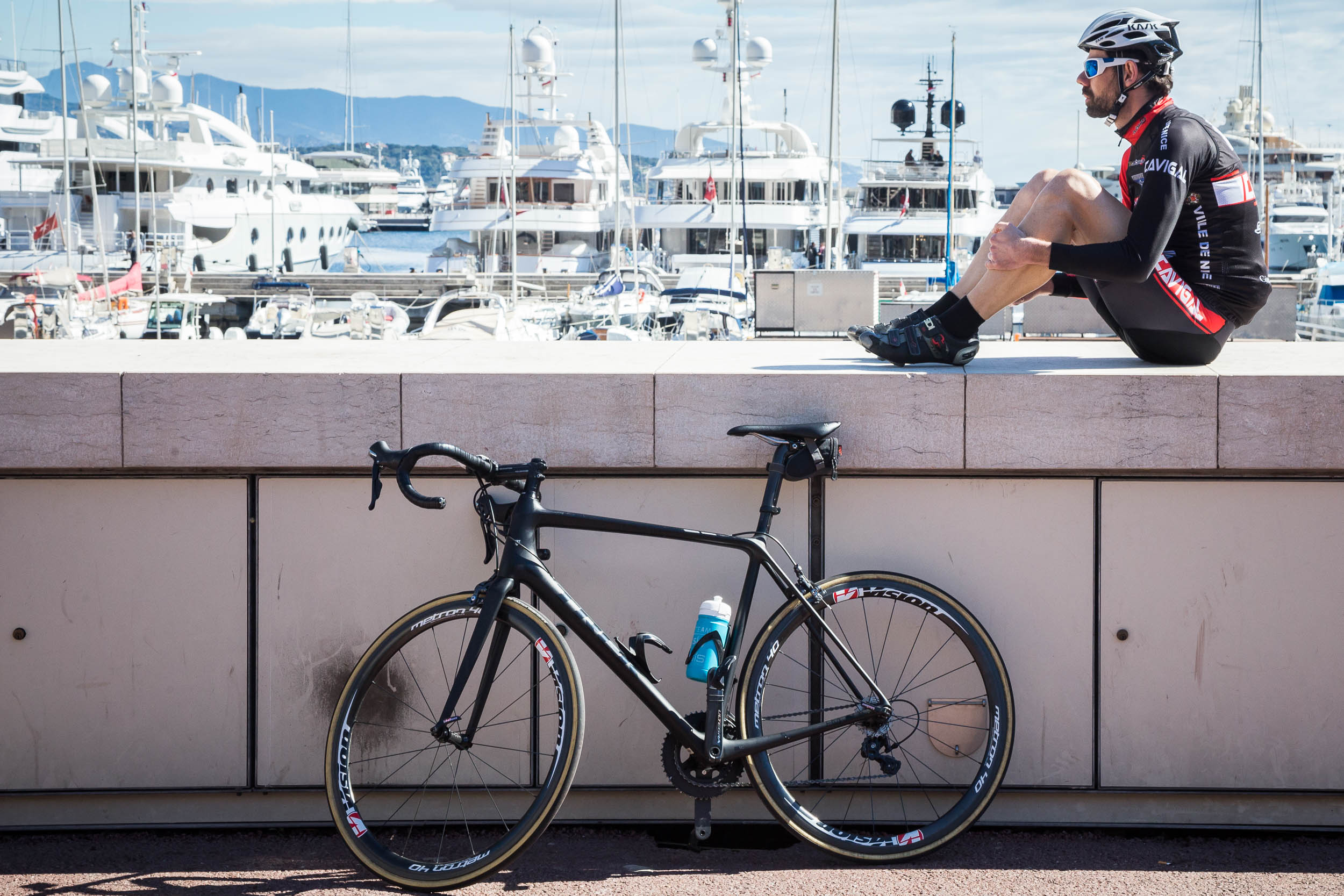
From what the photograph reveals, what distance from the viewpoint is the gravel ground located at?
12.6 ft

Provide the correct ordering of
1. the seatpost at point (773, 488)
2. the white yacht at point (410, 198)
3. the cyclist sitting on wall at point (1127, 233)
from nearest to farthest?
1. the seatpost at point (773, 488)
2. the cyclist sitting on wall at point (1127, 233)
3. the white yacht at point (410, 198)

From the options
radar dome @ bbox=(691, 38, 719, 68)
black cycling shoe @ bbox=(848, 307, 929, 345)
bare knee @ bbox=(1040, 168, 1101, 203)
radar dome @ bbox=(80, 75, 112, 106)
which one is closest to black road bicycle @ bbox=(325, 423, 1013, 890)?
black cycling shoe @ bbox=(848, 307, 929, 345)

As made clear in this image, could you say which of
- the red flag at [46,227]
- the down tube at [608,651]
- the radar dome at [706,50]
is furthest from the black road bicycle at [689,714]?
the radar dome at [706,50]

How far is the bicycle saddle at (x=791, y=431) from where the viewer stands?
3.99 metres

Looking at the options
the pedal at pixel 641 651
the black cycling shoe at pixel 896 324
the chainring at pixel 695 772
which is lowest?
the chainring at pixel 695 772

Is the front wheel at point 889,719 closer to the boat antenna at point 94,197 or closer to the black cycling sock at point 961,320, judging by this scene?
the black cycling sock at point 961,320

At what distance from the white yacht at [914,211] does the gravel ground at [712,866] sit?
45.5 meters

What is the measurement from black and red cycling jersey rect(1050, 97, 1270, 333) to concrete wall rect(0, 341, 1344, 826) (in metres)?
0.36

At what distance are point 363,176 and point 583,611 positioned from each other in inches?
5729

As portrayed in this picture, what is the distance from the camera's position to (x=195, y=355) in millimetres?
4871

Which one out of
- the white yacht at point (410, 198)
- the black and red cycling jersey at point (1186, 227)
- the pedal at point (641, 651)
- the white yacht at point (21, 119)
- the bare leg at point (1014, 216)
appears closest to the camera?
the pedal at point (641, 651)

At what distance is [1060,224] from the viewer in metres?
4.62

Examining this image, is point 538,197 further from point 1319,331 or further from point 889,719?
point 889,719

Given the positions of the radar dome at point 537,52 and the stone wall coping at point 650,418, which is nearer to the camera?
the stone wall coping at point 650,418
